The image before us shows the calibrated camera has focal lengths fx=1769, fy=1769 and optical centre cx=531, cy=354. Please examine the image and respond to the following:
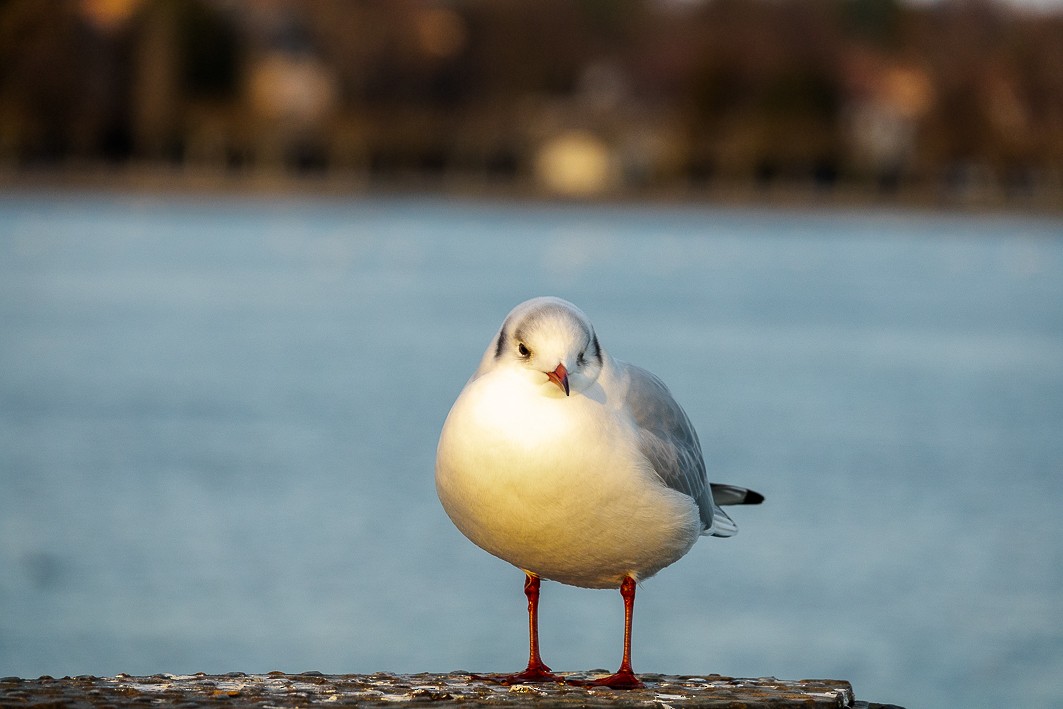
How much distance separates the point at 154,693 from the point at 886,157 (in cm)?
9868

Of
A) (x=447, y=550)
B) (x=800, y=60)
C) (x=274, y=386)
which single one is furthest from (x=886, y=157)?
(x=447, y=550)

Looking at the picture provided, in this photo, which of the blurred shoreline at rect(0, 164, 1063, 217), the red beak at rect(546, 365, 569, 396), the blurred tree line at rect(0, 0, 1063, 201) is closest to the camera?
the red beak at rect(546, 365, 569, 396)

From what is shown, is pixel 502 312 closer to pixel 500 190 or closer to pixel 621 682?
pixel 621 682

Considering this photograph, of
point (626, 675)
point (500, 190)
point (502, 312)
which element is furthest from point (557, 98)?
point (626, 675)

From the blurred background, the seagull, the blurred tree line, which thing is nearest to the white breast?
the seagull

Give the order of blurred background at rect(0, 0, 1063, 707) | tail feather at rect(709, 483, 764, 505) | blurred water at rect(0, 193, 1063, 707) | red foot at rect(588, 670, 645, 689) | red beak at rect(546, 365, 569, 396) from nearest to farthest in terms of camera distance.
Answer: red beak at rect(546, 365, 569, 396), red foot at rect(588, 670, 645, 689), tail feather at rect(709, 483, 764, 505), blurred water at rect(0, 193, 1063, 707), blurred background at rect(0, 0, 1063, 707)

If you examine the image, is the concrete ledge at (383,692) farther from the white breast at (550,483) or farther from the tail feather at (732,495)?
the tail feather at (732,495)

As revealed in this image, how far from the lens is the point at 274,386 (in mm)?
27234

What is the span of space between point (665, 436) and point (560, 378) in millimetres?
A: 635

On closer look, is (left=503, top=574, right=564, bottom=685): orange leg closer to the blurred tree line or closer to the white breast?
the white breast

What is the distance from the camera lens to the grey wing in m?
4.13

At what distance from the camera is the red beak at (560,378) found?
3.64 m

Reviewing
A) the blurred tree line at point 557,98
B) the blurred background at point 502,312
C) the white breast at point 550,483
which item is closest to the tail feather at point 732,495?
the white breast at point 550,483

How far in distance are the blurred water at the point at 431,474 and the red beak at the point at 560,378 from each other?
764cm
